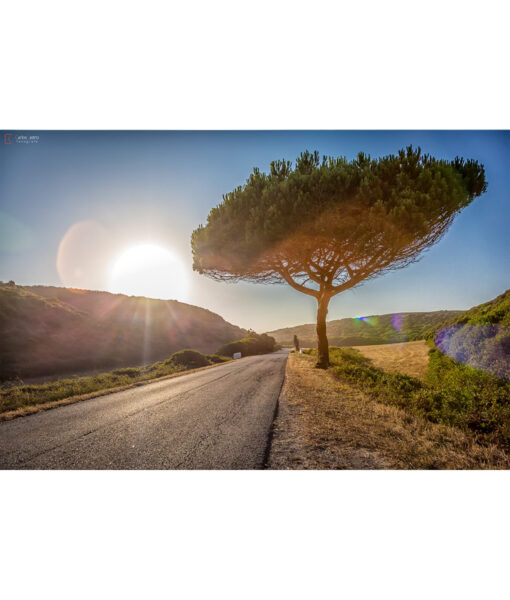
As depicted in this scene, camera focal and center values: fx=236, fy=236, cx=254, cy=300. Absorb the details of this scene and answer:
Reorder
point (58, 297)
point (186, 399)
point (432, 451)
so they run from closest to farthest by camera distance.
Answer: point (432, 451) < point (186, 399) < point (58, 297)

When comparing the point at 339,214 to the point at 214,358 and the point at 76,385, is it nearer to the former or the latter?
the point at 76,385

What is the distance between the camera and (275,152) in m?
5.31

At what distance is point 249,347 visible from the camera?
18.6 meters

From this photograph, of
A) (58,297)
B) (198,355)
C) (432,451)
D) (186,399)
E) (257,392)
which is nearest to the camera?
(432,451)

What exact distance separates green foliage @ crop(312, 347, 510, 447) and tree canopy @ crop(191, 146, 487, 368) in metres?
2.43

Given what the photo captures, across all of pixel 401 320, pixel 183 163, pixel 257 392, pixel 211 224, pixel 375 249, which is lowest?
pixel 257 392

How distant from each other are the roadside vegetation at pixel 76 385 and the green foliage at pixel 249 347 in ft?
19.0

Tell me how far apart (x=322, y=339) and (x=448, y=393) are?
3037 mm

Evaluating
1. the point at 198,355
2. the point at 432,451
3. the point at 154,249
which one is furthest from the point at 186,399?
the point at 198,355

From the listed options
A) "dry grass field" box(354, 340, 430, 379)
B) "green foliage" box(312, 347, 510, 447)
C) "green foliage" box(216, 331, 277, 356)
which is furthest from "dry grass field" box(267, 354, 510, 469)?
"green foliage" box(216, 331, 277, 356)

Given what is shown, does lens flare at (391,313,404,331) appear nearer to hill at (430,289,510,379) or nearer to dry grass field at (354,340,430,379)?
dry grass field at (354,340,430,379)

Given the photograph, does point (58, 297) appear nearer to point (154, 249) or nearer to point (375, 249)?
point (154, 249)

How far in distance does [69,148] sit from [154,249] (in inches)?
106

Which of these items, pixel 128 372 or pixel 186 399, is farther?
pixel 128 372
